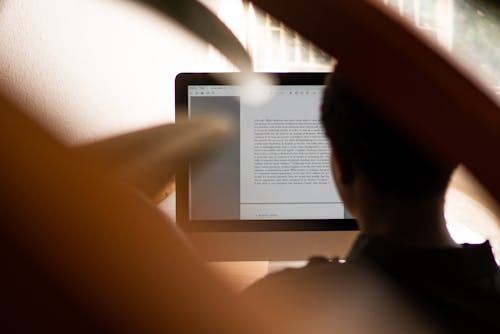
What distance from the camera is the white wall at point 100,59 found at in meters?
0.92

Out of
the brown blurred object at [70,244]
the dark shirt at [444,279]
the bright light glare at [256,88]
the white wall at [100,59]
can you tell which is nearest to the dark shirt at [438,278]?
the dark shirt at [444,279]

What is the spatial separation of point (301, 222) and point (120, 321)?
635mm

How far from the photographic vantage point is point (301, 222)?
2.56ft

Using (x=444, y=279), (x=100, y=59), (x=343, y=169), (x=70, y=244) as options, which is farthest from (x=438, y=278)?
(x=100, y=59)

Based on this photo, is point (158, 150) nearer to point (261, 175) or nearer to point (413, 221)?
point (261, 175)

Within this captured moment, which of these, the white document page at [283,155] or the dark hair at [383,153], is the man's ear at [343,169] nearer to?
the dark hair at [383,153]

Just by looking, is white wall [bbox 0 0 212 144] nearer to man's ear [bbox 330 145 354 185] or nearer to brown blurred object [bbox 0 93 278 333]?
man's ear [bbox 330 145 354 185]

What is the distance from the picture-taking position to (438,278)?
0.44 meters

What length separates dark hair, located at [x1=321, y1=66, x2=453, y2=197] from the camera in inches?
18.1

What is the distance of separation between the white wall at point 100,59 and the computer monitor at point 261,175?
0.59 feet

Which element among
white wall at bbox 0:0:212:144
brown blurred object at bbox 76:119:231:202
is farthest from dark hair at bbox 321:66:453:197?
white wall at bbox 0:0:212:144

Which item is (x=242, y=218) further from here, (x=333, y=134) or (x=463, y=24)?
(x=463, y=24)

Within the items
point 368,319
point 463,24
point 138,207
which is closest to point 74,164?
point 138,207

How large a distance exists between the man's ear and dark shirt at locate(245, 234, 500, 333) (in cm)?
8
